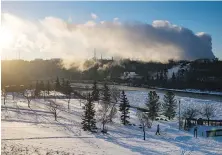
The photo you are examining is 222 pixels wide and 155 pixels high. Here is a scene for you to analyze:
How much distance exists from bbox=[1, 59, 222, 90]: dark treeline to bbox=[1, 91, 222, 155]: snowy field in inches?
3724

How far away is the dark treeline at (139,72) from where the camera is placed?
482 ft

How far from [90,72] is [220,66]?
68513mm

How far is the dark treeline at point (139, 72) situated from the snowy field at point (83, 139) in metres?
94.6

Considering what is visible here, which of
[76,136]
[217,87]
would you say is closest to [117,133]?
[76,136]

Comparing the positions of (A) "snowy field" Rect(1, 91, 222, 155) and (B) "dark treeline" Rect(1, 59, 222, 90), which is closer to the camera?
(A) "snowy field" Rect(1, 91, 222, 155)

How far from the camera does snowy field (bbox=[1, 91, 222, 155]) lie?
3047 cm

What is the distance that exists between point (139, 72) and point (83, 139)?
146 metres

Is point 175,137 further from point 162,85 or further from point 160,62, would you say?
point 160,62

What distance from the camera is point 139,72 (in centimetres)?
18200

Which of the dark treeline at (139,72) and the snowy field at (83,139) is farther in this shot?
the dark treeline at (139,72)

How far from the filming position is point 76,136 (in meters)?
38.9

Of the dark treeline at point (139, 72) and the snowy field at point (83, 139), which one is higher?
the dark treeline at point (139, 72)

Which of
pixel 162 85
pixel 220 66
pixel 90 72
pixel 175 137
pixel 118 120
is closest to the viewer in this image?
pixel 175 137

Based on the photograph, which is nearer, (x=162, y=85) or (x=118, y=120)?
(x=118, y=120)
